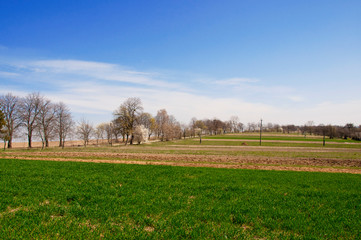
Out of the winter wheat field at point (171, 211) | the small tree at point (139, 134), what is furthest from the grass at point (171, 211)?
the small tree at point (139, 134)

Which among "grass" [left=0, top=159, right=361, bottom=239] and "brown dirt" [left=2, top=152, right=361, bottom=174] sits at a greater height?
"grass" [left=0, top=159, right=361, bottom=239]

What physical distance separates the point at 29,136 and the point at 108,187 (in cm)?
6272

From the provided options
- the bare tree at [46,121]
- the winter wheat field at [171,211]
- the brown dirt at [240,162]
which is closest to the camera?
the winter wheat field at [171,211]

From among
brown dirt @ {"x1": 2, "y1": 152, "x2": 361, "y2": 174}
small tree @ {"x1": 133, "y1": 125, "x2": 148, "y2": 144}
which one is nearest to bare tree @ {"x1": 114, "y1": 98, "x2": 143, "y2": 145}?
small tree @ {"x1": 133, "y1": 125, "x2": 148, "y2": 144}

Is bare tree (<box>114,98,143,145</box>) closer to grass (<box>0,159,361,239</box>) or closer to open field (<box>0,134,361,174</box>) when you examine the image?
open field (<box>0,134,361,174</box>)

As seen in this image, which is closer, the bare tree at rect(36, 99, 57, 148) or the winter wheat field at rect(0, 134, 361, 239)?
the winter wheat field at rect(0, 134, 361, 239)

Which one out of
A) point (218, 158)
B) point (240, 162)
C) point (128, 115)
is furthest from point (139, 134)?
point (240, 162)

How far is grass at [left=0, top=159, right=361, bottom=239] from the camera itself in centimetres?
642

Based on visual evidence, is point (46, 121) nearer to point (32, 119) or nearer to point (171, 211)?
point (32, 119)

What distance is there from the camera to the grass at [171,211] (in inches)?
253

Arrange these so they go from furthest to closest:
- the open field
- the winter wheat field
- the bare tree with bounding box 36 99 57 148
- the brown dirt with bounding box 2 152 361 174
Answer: the bare tree with bounding box 36 99 57 148 → the open field → the brown dirt with bounding box 2 152 361 174 → the winter wheat field

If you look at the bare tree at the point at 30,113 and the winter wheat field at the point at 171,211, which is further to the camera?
the bare tree at the point at 30,113

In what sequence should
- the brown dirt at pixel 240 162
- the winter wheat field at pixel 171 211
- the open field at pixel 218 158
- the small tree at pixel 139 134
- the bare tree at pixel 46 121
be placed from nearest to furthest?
1. the winter wheat field at pixel 171 211
2. the brown dirt at pixel 240 162
3. the open field at pixel 218 158
4. the bare tree at pixel 46 121
5. the small tree at pixel 139 134

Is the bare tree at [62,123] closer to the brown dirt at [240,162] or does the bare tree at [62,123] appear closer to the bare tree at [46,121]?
the bare tree at [46,121]
